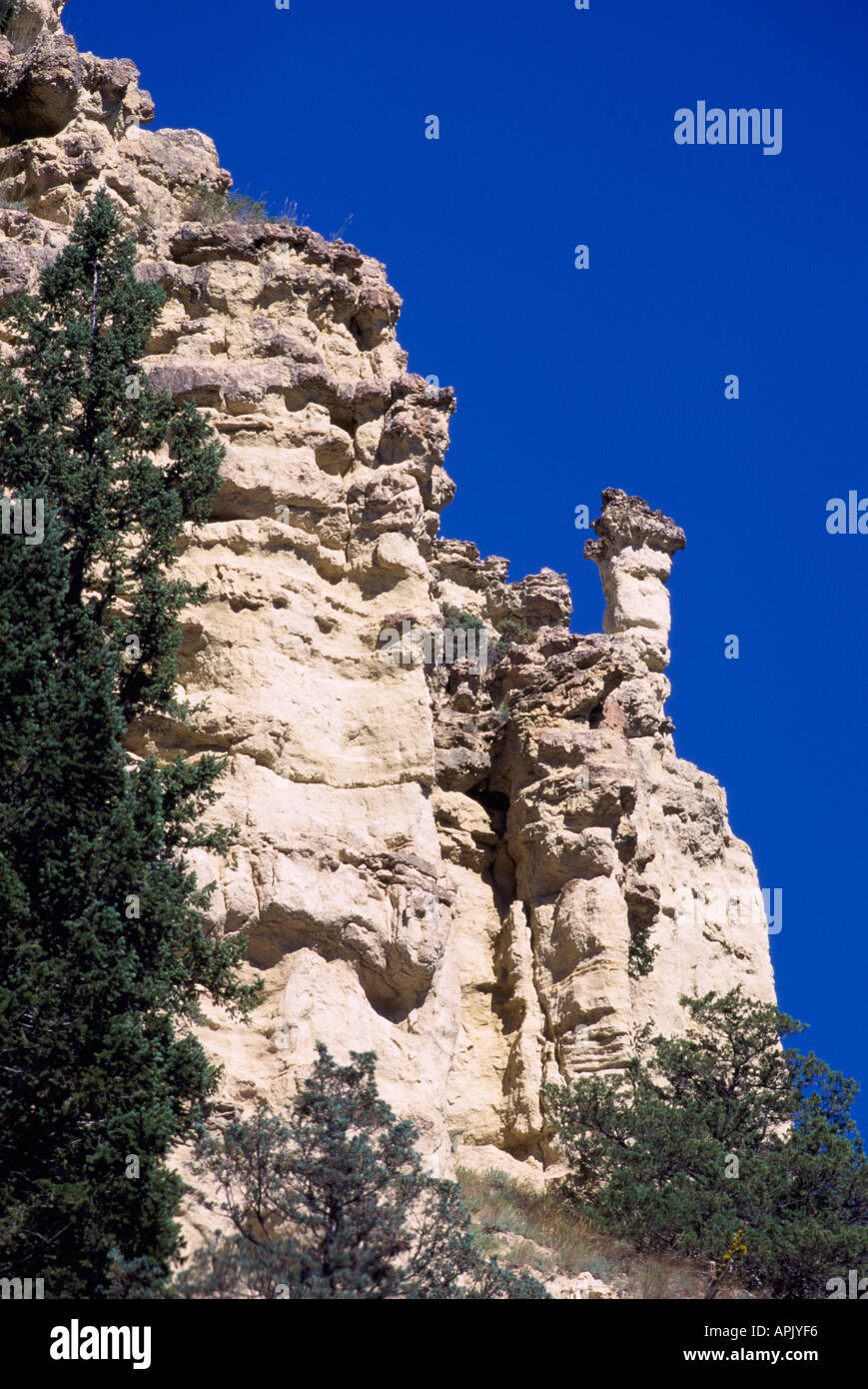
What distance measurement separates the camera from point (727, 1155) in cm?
2138

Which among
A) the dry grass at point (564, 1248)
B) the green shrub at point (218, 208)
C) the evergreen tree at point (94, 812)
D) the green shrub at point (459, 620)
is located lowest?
the dry grass at point (564, 1248)

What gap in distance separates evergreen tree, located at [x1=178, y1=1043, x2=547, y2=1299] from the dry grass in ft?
8.00

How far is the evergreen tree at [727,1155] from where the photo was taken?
1977 cm

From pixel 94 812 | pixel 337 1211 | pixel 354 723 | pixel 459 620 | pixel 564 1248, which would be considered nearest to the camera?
pixel 337 1211

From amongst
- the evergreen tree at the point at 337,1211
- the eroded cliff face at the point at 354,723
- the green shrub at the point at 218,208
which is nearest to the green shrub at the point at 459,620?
the eroded cliff face at the point at 354,723

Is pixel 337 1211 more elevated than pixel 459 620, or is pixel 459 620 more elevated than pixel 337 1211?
pixel 459 620

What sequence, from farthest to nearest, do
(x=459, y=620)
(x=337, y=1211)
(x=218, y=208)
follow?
(x=459, y=620) < (x=218, y=208) < (x=337, y=1211)

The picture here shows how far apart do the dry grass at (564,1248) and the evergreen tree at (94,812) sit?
444 cm

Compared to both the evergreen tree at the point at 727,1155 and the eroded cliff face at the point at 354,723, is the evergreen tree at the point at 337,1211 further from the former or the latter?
the evergreen tree at the point at 727,1155

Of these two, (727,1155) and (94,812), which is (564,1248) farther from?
(94,812)

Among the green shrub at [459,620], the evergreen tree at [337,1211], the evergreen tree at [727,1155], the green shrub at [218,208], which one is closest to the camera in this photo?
the evergreen tree at [337,1211]

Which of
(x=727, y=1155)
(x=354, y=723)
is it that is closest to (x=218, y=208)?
(x=354, y=723)

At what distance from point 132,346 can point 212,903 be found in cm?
673

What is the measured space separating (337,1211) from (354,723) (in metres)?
7.17
